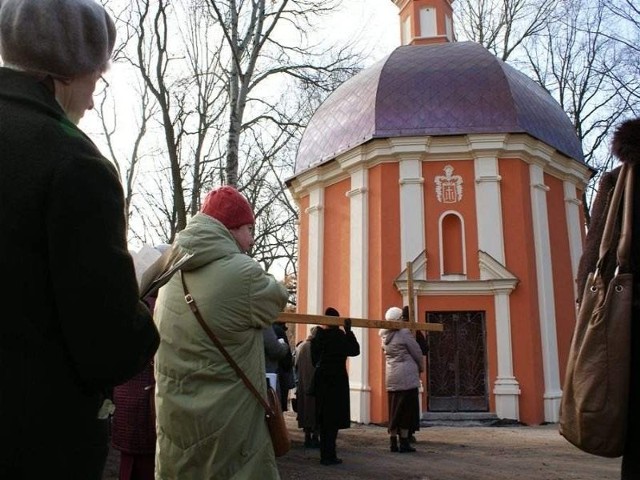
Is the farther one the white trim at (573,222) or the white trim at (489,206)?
the white trim at (573,222)

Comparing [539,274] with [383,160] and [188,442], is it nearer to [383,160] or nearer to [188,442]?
[383,160]

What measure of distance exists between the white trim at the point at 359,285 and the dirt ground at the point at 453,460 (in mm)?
2662

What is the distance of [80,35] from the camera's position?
1.54 meters

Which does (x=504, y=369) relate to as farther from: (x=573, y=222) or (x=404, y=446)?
(x=404, y=446)

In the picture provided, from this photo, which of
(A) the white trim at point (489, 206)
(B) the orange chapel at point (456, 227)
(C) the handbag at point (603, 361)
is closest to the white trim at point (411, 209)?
(B) the orange chapel at point (456, 227)

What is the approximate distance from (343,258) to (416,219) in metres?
2.37

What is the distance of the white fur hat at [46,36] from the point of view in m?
1.49

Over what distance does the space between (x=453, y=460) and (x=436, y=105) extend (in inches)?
406

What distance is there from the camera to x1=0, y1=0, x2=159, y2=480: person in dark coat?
4.19 feet

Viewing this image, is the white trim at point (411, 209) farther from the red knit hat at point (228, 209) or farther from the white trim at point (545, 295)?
the red knit hat at point (228, 209)

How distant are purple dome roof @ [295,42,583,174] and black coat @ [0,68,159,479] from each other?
1475 cm

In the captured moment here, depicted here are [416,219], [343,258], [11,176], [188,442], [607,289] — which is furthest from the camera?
Answer: [343,258]

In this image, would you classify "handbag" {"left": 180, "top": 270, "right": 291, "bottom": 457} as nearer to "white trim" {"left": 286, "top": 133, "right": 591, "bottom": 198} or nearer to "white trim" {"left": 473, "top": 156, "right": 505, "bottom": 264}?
"white trim" {"left": 473, "top": 156, "right": 505, "bottom": 264}

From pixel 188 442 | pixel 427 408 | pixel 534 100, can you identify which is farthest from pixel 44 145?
pixel 534 100
